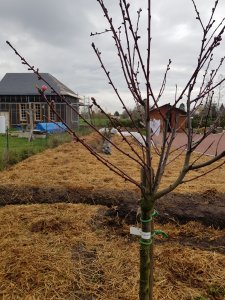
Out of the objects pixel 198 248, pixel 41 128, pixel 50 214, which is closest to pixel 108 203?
pixel 50 214

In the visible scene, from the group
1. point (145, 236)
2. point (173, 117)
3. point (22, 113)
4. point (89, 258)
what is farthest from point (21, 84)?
point (145, 236)

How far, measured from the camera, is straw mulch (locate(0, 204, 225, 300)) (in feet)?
9.23

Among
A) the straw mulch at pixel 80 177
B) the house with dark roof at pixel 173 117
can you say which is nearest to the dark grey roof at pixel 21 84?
the straw mulch at pixel 80 177

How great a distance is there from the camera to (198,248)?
3.71 meters

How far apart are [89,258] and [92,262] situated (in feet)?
0.33

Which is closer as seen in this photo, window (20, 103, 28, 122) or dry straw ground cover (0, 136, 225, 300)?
dry straw ground cover (0, 136, 225, 300)

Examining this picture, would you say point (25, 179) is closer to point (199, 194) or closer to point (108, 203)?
point (108, 203)

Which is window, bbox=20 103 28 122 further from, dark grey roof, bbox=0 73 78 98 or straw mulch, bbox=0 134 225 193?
straw mulch, bbox=0 134 225 193

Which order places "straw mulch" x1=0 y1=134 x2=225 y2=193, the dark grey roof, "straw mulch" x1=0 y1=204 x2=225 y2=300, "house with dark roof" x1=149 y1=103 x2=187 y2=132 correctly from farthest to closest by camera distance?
the dark grey roof, "straw mulch" x1=0 y1=134 x2=225 y2=193, "straw mulch" x1=0 y1=204 x2=225 y2=300, "house with dark roof" x1=149 y1=103 x2=187 y2=132

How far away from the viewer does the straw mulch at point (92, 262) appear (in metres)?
2.81

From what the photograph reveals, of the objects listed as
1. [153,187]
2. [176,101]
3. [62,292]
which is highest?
[176,101]

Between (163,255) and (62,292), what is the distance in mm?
1199

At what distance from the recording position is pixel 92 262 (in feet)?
10.8

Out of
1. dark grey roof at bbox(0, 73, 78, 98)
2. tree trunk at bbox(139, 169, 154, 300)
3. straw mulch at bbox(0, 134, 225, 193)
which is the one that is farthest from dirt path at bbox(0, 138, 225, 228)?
dark grey roof at bbox(0, 73, 78, 98)
